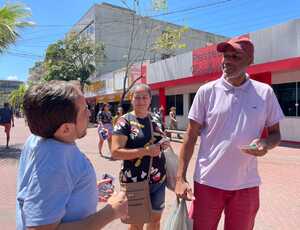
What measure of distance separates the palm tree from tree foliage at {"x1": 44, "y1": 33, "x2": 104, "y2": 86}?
19856 millimetres

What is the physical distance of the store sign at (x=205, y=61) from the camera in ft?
53.8

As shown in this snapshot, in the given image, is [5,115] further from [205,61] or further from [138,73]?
[138,73]

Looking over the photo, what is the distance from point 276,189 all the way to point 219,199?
418 centimetres

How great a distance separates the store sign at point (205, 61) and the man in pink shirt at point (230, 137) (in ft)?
45.7

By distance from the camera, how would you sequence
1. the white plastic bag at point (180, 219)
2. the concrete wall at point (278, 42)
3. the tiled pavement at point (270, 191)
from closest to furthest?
the white plastic bag at point (180, 219) < the tiled pavement at point (270, 191) < the concrete wall at point (278, 42)

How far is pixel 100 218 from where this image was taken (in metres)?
1.42

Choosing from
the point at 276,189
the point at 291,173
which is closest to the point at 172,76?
the point at 291,173

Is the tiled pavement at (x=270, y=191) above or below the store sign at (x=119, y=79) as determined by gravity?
below

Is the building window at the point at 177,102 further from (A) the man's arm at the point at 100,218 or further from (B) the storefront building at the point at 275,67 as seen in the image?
(A) the man's arm at the point at 100,218

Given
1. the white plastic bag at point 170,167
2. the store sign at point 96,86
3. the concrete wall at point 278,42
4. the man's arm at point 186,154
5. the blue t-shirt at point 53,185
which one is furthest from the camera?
the store sign at point 96,86

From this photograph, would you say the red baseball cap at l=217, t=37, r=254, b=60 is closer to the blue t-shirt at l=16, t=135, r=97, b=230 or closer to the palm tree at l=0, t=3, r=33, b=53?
the blue t-shirt at l=16, t=135, r=97, b=230

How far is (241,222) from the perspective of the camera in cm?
242

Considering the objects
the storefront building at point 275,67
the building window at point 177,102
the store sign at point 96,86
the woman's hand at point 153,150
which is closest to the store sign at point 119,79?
the store sign at point 96,86

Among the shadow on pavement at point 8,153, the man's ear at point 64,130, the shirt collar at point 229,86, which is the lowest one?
the shadow on pavement at point 8,153
